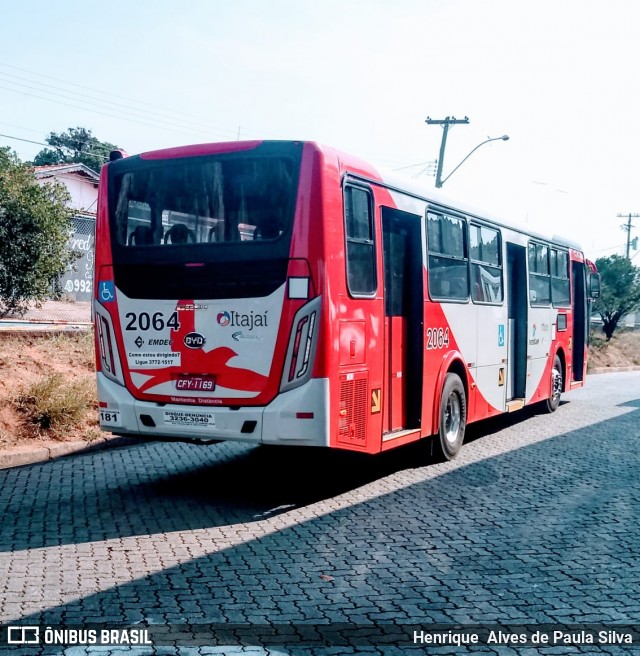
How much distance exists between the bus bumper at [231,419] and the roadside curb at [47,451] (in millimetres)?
2149

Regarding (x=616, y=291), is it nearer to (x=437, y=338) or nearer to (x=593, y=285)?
(x=593, y=285)

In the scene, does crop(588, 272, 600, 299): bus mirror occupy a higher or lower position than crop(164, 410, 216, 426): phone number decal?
higher

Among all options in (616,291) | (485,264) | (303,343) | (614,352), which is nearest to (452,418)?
(485,264)

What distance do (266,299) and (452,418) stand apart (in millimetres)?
3892

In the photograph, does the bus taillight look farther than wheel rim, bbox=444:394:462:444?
No

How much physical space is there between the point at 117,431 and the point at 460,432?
14.6 feet

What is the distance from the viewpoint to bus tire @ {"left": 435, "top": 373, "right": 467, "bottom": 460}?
982cm

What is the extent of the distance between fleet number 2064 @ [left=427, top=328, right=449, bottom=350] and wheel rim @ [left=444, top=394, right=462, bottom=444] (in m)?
0.78

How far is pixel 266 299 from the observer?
286 inches

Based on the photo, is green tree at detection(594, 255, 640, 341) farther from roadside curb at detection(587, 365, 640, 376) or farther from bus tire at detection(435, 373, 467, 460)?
bus tire at detection(435, 373, 467, 460)

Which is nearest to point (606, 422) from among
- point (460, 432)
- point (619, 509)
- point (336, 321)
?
point (460, 432)

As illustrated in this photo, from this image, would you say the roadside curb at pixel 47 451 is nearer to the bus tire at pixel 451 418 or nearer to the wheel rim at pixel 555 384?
the bus tire at pixel 451 418

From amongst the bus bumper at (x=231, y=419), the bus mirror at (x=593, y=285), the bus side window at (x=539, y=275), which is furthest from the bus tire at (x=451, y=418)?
the bus mirror at (x=593, y=285)

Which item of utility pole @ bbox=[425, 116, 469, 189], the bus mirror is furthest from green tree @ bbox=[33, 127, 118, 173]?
the bus mirror
